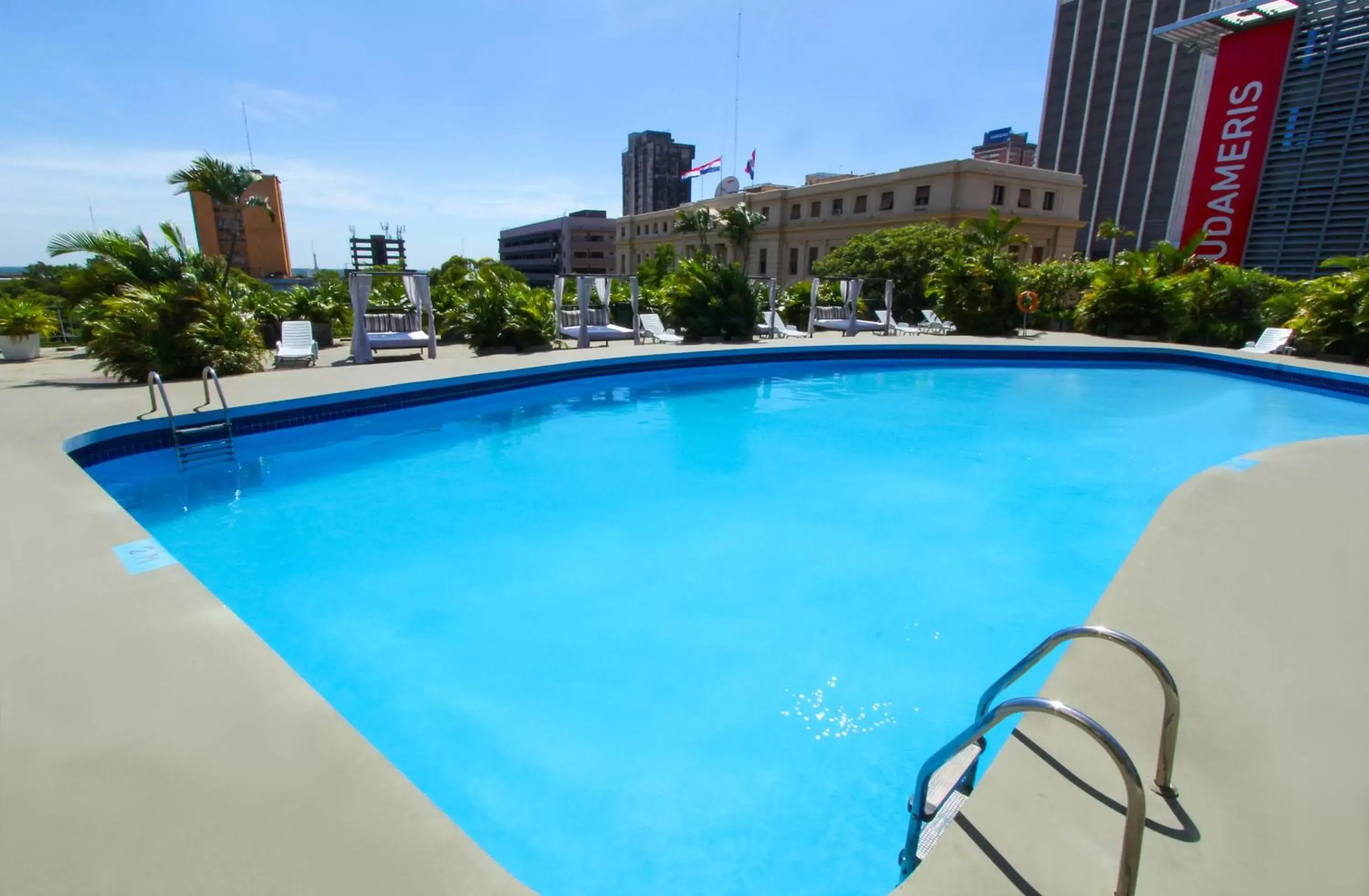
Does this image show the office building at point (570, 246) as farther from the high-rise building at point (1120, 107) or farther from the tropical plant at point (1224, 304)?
the tropical plant at point (1224, 304)

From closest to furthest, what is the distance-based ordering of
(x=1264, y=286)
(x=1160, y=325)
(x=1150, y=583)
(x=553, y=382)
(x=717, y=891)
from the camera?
(x=717, y=891)
(x=1150, y=583)
(x=553, y=382)
(x=1264, y=286)
(x=1160, y=325)

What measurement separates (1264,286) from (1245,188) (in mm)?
7938

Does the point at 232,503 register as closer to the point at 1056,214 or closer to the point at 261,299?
the point at 261,299

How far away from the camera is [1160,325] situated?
16219 millimetres

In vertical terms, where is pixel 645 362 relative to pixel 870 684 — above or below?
above

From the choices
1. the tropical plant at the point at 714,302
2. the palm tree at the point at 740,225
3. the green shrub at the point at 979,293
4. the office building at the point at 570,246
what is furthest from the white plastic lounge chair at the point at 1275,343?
the office building at the point at 570,246

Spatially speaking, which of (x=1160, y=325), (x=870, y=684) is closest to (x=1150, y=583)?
(x=870, y=684)

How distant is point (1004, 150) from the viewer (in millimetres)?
99875

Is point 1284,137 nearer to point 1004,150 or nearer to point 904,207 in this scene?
point 904,207

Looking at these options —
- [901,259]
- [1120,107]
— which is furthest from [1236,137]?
[1120,107]

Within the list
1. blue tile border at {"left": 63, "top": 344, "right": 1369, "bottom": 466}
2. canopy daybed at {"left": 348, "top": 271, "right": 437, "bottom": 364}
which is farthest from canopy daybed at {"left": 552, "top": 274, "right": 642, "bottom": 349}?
Result: canopy daybed at {"left": 348, "top": 271, "right": 437, "bottom": 364}

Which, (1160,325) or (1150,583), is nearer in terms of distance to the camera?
(1150,583)

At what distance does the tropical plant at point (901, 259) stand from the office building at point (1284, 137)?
7.83 metres

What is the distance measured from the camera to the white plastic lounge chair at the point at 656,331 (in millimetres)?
13594
